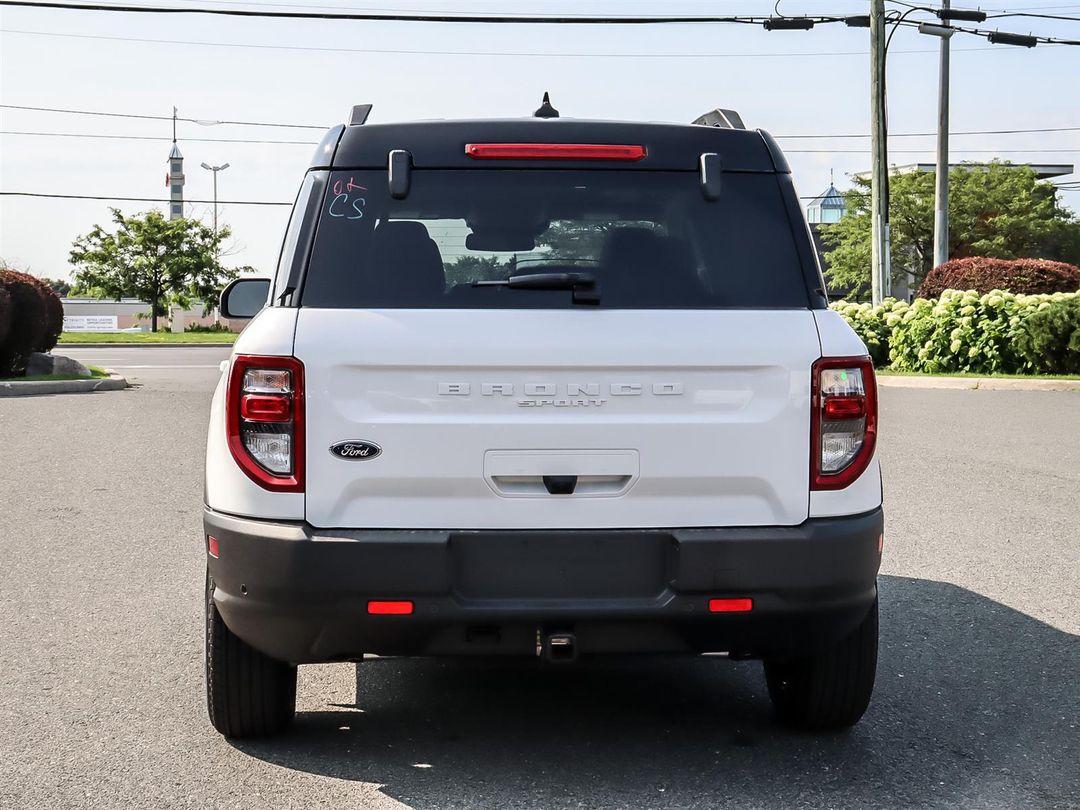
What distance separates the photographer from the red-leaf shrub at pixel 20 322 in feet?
70.3

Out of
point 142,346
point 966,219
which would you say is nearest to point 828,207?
point 966,219

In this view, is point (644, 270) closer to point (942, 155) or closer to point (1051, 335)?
point (1051, 335)

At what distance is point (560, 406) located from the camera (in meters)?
3.71

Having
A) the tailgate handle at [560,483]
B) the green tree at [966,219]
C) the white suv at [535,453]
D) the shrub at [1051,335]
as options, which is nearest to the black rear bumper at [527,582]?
the white suv at [535,453]

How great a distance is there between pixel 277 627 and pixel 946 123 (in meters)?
30.8

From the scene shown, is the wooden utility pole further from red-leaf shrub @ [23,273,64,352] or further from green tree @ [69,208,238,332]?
green tree @ [69,208,238,332]

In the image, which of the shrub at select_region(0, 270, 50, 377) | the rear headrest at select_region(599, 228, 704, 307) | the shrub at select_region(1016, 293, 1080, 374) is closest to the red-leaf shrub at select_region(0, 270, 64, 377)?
the shrub at select_region(0, 270, 50, 377)

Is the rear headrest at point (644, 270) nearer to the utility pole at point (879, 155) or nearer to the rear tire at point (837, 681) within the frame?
the rear tire at point (837, 681)

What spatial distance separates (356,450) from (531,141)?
1.10 m

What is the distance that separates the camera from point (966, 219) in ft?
198

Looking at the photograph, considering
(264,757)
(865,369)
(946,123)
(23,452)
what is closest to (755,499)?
(865,369)

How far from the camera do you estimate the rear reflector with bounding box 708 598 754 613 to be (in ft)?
12.2

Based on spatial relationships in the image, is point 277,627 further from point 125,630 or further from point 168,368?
point 168,368

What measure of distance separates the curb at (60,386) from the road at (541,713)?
1241cm
